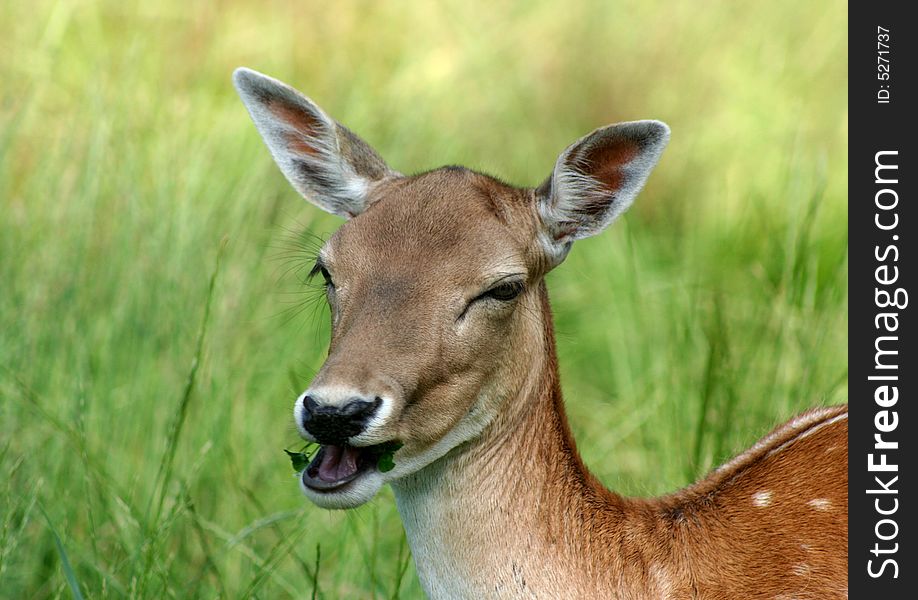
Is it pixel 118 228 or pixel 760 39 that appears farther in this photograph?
pixel 760 39

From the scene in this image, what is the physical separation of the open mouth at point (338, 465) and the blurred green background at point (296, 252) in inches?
Result: 29.1

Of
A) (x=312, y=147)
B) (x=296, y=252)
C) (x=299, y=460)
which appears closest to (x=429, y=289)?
(x=299, y=460)

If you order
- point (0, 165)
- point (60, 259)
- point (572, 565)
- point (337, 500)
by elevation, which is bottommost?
point (572, 565)

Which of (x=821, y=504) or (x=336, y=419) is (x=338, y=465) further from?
(x=821, y=504)

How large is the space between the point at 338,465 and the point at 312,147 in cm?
150

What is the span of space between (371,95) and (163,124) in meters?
1.54

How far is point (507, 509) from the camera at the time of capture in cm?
411

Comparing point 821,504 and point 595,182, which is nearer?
point 821,504

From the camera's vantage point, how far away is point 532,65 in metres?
10.0

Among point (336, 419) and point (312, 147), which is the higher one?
point (312, 147)

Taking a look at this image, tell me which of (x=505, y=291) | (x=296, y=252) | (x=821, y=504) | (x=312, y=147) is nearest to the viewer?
(x=505, y=291)
